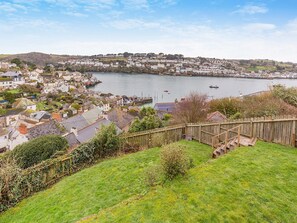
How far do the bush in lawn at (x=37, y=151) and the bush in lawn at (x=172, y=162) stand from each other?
10.2m

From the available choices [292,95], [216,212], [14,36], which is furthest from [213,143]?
[14,36]

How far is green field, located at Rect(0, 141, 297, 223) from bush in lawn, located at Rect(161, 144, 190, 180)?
30 cm

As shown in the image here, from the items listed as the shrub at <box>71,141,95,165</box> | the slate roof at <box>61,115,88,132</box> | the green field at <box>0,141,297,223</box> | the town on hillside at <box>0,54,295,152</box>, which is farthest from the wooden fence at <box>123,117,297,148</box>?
the slate roof at <box>61,115,88,132</box>

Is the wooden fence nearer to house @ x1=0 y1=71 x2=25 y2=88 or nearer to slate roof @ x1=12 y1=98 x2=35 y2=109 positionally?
slate roof @ x1=12 y1=98 x2=35 y2=109

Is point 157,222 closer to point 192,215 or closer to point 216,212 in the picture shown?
point 192,215

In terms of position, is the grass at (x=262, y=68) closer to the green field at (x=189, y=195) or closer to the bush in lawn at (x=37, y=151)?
the green field at (x=189, y=195)

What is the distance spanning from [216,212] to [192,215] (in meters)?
0.64

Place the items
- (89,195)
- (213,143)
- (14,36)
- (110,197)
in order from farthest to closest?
(14,36), (213,143), (89,195), (110,197)

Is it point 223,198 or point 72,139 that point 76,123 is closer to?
point 72,139

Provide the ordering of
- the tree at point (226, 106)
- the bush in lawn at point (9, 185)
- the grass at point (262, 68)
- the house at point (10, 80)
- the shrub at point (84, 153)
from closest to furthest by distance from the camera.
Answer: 1. the bush in lawn at point (9, 185)
2. the shrub at point (84, 153)
3. the tree at point (226, 106)
4. the house at point (10, 80)
5. the grass at point (262, 68)

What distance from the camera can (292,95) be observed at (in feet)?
72.2

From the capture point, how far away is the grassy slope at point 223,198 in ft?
18.5

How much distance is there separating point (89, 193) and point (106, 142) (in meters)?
5.35

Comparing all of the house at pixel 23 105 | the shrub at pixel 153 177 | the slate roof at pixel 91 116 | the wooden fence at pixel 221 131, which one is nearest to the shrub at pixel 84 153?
the wooden fence at pixel 221 131
